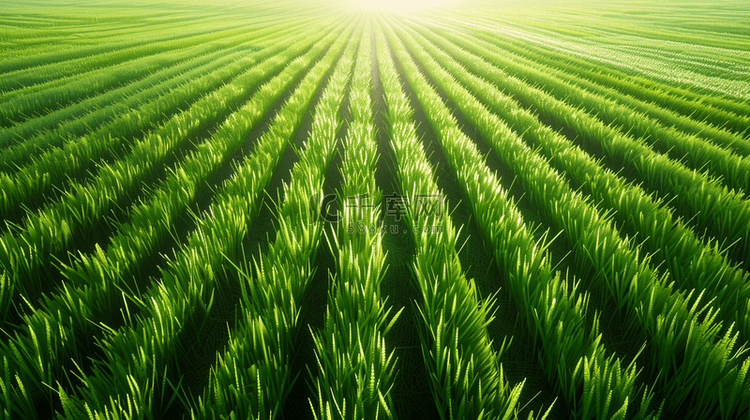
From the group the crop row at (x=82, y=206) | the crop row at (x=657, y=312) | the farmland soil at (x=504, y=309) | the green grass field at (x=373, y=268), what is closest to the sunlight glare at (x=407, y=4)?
the green grass field at (x=373, y=268)

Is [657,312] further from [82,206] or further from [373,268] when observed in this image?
[82,206]

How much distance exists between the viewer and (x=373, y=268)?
4.77ft

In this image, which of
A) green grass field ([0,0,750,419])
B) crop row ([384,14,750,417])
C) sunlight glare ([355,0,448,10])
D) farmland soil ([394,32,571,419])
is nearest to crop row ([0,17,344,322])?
green grass field ([0,0,750,419])

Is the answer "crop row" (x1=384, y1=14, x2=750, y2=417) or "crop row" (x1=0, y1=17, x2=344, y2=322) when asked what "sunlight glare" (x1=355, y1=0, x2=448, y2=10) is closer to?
"crop row" (x1=0, y1=17, x2=344, y2=322)

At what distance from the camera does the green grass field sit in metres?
1.04

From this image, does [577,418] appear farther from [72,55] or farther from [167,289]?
[72,55]

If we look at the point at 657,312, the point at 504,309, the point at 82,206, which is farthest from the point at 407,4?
the point at 657,312

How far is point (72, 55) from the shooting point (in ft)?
26.6

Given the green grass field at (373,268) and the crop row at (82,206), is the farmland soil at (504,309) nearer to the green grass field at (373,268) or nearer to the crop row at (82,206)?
the green grass field at (373,268)

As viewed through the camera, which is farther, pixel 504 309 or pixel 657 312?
pixel 504 309

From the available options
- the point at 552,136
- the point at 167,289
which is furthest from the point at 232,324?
the point at 552,136

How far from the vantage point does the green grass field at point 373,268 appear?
104 cm

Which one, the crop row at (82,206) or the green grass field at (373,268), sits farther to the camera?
the crop row at (82,206)

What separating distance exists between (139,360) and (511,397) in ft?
4.11
